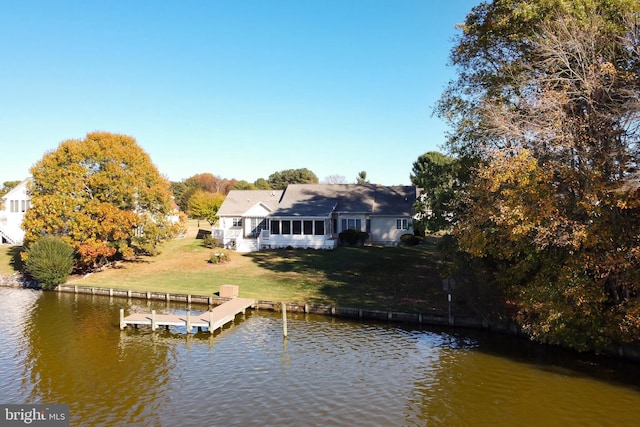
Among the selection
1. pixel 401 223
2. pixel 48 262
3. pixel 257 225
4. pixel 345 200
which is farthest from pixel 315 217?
pixel 48 262

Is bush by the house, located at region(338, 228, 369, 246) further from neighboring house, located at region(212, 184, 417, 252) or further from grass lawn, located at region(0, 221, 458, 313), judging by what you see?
grass lawn, located at region(0, 221, 458, 313)

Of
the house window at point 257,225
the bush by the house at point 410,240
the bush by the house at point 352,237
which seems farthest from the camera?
the house window at point 257,225

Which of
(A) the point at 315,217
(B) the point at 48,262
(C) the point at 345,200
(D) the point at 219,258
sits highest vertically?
(C) the point at 345,200

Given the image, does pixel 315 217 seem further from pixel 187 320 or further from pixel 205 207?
pixel 187 320

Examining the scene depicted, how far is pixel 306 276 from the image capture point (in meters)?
37.9

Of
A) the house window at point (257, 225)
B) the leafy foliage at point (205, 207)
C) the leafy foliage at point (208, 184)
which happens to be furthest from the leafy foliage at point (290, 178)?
the house window at point (257, 225)

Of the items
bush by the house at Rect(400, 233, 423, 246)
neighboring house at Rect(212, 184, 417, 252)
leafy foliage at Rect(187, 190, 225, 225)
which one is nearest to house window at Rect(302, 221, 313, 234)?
neighboring house at Rect(212, 184, 417, 252)

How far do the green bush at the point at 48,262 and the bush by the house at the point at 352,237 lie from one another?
26270 mm

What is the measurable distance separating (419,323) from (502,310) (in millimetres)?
4591

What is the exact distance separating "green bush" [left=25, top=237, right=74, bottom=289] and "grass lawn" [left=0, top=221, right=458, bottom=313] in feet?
6.64

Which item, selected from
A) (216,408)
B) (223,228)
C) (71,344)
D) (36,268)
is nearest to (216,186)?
(223,228)

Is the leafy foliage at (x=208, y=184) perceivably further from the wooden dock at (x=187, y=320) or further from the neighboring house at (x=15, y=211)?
the wooden dock at (x=187, y=320)

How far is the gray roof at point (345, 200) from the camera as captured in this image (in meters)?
51.9

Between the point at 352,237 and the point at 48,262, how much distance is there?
28224 millimetres
